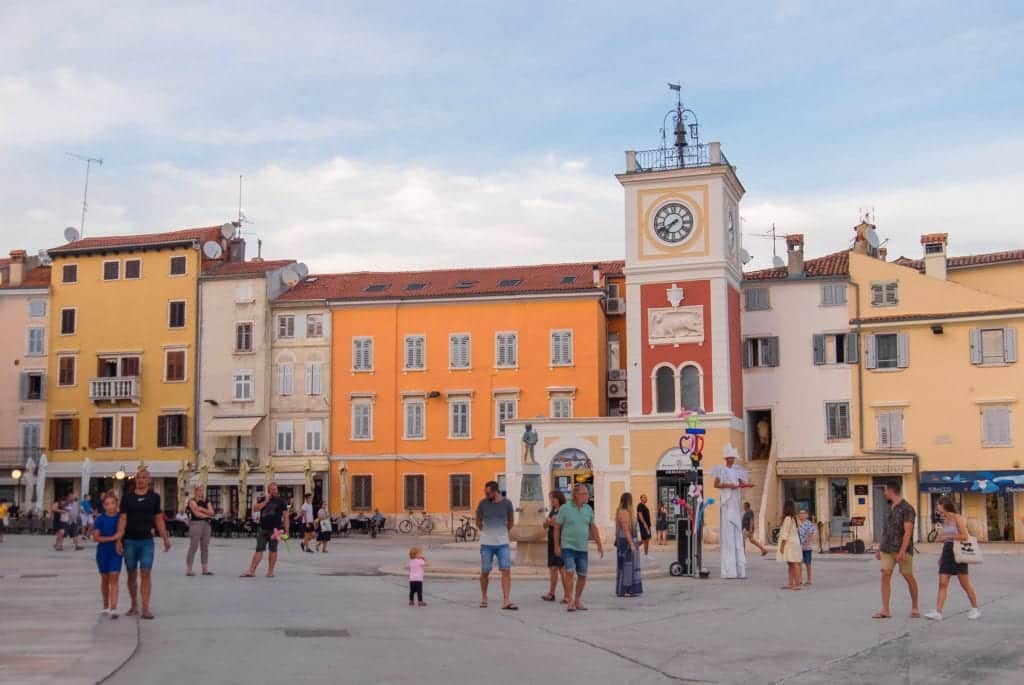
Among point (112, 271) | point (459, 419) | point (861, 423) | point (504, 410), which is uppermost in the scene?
point (112, 271)

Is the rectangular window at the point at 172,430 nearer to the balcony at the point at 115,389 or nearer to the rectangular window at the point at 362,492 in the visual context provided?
the balcony at the point at 115,389

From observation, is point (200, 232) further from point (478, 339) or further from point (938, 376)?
point (938, 376)

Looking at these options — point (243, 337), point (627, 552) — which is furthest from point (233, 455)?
point (627, 552)

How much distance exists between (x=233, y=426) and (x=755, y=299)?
24548 mm

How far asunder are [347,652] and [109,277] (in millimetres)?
55007

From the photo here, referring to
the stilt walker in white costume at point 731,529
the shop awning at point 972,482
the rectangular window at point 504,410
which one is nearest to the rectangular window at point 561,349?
the rectangular window at point 504,410

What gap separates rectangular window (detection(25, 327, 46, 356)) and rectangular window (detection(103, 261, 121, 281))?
14.2 feet

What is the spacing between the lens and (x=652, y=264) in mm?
51469

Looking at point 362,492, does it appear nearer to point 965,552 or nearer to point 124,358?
point 124,358

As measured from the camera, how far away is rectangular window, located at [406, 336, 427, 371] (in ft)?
199

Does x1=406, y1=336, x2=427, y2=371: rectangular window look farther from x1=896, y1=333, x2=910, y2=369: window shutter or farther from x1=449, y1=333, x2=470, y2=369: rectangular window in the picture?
x1=896, y1=333, x2=910, y2=369: window shutter

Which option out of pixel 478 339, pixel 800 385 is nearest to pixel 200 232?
pixel 478 339

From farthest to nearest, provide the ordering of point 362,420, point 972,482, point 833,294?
point 362,420 → point 833,294 → point 972,482

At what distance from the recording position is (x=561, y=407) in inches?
2301
